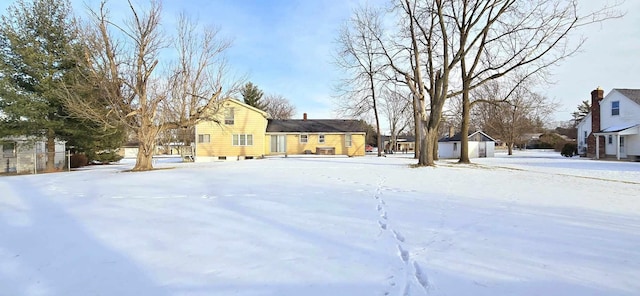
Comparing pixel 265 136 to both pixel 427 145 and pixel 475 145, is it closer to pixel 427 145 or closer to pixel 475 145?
pixel 427 145

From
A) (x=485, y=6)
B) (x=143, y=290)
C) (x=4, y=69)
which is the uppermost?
(x=485, y=6)

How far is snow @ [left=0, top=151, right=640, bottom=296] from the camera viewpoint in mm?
3381

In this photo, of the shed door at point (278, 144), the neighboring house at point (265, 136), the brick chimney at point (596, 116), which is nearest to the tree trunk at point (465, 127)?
the neighboring house at point (265, 136)

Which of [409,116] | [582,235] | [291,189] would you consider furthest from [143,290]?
[409,116]

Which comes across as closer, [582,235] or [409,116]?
[582,235]

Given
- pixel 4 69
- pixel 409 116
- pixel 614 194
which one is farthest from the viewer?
pixel 409 116

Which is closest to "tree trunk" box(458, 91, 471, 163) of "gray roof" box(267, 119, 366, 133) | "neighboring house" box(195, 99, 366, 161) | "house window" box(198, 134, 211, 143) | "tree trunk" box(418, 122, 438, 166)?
"tree trunk" box(418, 122, 438, 166)

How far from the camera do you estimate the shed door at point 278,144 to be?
3312 cm

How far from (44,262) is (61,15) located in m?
22.6

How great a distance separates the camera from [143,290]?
10.7 feet

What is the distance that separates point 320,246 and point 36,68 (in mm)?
22334

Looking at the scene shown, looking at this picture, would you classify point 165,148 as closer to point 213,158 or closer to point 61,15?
point 213,158

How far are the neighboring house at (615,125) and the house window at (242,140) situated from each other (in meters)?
30.5

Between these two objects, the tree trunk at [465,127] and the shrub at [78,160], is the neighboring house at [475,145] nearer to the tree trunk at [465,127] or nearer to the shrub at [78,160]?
the tree trunk at [465,127]
